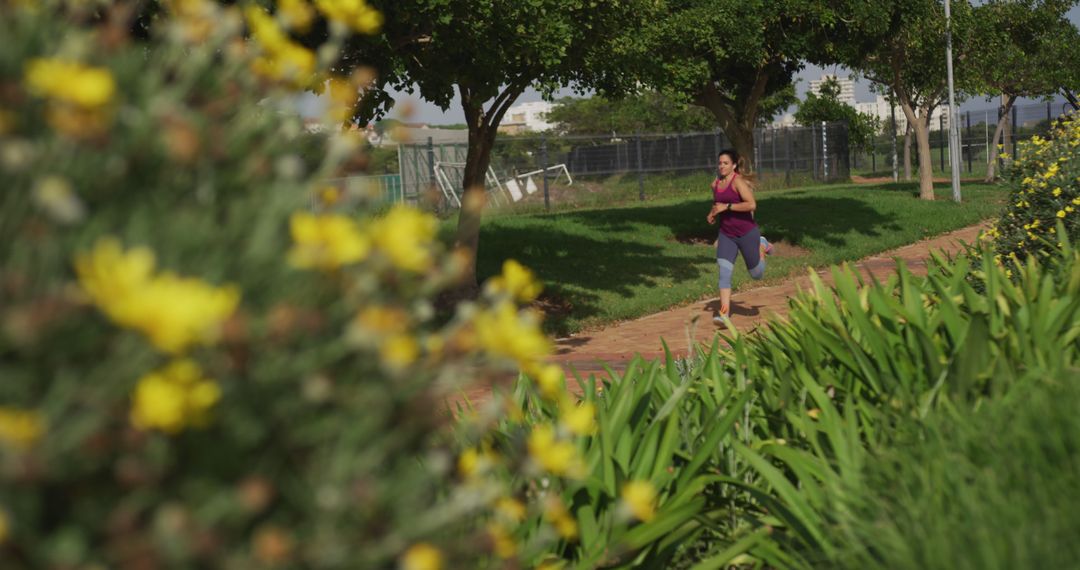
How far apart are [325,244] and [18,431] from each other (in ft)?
1.67

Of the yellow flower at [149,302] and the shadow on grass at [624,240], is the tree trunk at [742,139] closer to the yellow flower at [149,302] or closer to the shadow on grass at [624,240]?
the shadow on grass at [624,240]

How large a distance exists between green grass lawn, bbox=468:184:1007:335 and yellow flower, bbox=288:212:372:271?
1098 centimetres

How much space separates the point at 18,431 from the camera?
53.9 inches

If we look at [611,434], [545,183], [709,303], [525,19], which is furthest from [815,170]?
[611,434]

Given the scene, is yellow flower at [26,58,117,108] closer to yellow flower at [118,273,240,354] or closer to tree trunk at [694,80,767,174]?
yellow flower at [118,273,240,354]

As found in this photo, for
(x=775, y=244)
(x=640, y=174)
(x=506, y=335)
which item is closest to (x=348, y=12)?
(x=506, y=335)

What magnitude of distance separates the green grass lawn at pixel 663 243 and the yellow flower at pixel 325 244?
10982mm

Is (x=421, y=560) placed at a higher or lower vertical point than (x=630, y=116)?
lower

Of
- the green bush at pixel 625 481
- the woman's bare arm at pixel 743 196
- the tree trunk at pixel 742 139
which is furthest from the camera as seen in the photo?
the tree trunk at pixel 742 139

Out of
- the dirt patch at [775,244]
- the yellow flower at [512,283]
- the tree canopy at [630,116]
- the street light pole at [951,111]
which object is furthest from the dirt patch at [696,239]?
the tree canopy at [630,116]

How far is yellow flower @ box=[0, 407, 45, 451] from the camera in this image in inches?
53.7

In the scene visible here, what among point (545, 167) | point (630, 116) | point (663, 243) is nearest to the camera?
point (663, 243)

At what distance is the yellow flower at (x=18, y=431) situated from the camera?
1.36 meters

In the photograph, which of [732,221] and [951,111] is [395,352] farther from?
[951,111]
